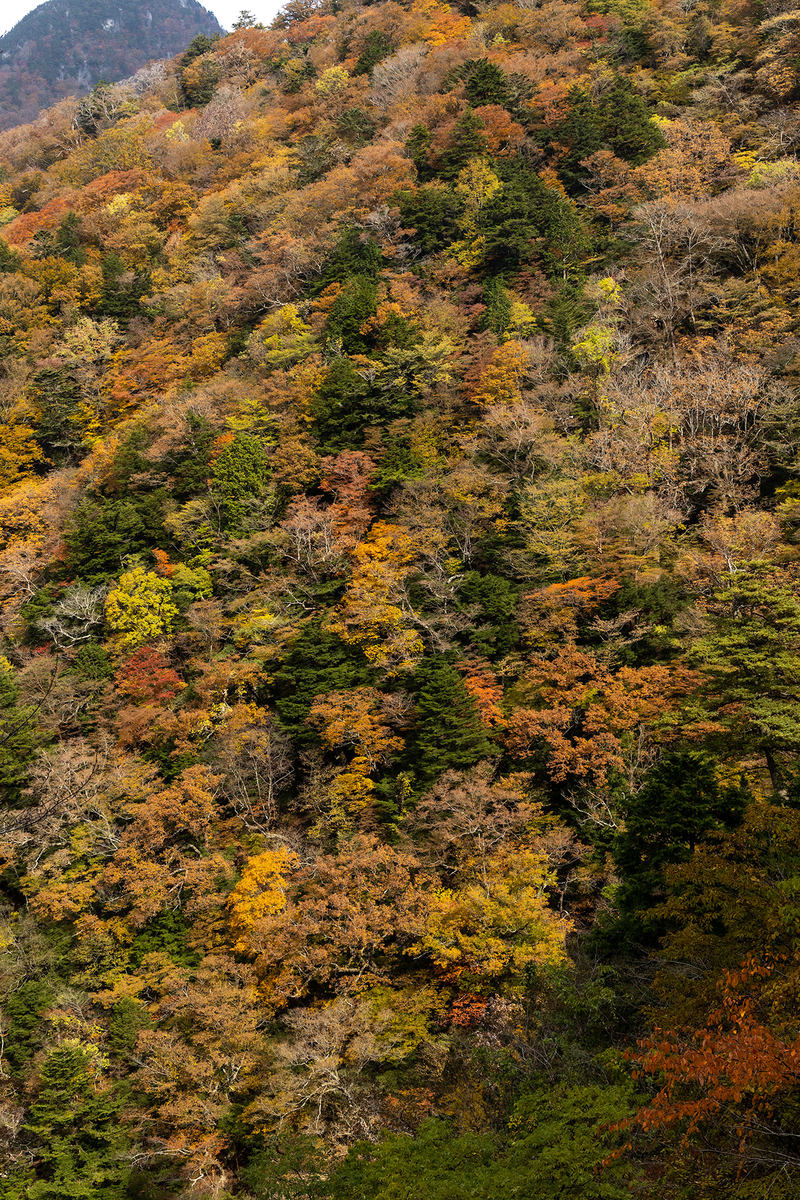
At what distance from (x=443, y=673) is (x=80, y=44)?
204 metres

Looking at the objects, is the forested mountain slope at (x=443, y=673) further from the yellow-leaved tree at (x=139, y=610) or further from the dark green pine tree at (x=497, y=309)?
the dark green pine tree at (x=497, y=309)

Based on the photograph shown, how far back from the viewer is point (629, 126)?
41.9 meters

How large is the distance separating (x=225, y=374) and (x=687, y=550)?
31.7m

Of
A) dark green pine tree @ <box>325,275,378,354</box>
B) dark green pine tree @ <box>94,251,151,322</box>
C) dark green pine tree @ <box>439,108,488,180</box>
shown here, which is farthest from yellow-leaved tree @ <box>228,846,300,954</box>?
dark green pine tree @ <box>94,251,151,322</box>

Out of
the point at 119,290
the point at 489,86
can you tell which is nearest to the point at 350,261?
the point at 489,86

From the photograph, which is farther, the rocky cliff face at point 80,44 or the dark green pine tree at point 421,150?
the rocky cliff face at point 80,44

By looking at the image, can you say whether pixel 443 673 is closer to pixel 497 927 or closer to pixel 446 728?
pixel 446 728

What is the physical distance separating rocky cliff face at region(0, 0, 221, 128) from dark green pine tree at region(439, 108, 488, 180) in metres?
137

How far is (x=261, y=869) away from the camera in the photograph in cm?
2277

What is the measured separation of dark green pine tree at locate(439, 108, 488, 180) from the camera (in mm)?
45750

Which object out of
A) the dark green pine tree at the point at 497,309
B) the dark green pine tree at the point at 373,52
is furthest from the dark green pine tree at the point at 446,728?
the dark green pine tree at the point at 373,52

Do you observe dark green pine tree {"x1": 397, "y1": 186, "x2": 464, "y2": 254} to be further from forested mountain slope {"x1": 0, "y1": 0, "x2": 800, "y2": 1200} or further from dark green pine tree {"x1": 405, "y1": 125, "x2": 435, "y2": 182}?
dark green pine tree {"x1": 405, "y1": 125, "x2": 435, "y2": 182}

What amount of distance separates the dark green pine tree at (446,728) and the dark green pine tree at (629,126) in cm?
3648

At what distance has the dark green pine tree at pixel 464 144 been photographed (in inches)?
1801
